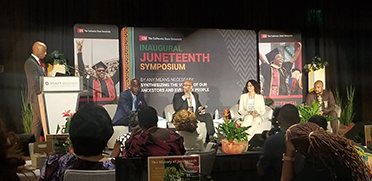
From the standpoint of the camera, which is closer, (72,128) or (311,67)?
(72,128)

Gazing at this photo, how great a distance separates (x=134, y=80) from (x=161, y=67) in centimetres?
45

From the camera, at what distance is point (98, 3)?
249 inches

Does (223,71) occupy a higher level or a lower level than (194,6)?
lower

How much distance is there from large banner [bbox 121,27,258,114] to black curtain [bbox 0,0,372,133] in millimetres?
170

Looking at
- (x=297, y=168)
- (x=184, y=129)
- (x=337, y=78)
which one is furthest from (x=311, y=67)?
(x=297, y=168)

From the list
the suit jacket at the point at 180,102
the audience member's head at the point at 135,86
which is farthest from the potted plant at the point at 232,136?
the audience member's head at the point at 135,86

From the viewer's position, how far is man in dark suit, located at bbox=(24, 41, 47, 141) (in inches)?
187

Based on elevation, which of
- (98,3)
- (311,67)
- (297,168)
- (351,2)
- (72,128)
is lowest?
(297,168)

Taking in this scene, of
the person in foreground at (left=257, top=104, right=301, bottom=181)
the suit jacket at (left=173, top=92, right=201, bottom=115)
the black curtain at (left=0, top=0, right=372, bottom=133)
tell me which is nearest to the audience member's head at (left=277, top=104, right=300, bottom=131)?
the person in foreground at (left=257, top=104, right=301, bottom=181)

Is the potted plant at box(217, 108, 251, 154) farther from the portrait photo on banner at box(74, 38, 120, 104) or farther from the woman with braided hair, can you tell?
the portrait photo on banner at box(74, 38, 120, 104)

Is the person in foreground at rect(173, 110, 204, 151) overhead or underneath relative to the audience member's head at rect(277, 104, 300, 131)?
underneath

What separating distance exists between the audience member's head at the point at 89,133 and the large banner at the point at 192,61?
14.6 ft

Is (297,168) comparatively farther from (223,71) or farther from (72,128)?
(223,71)

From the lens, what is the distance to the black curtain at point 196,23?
12.5 ft
